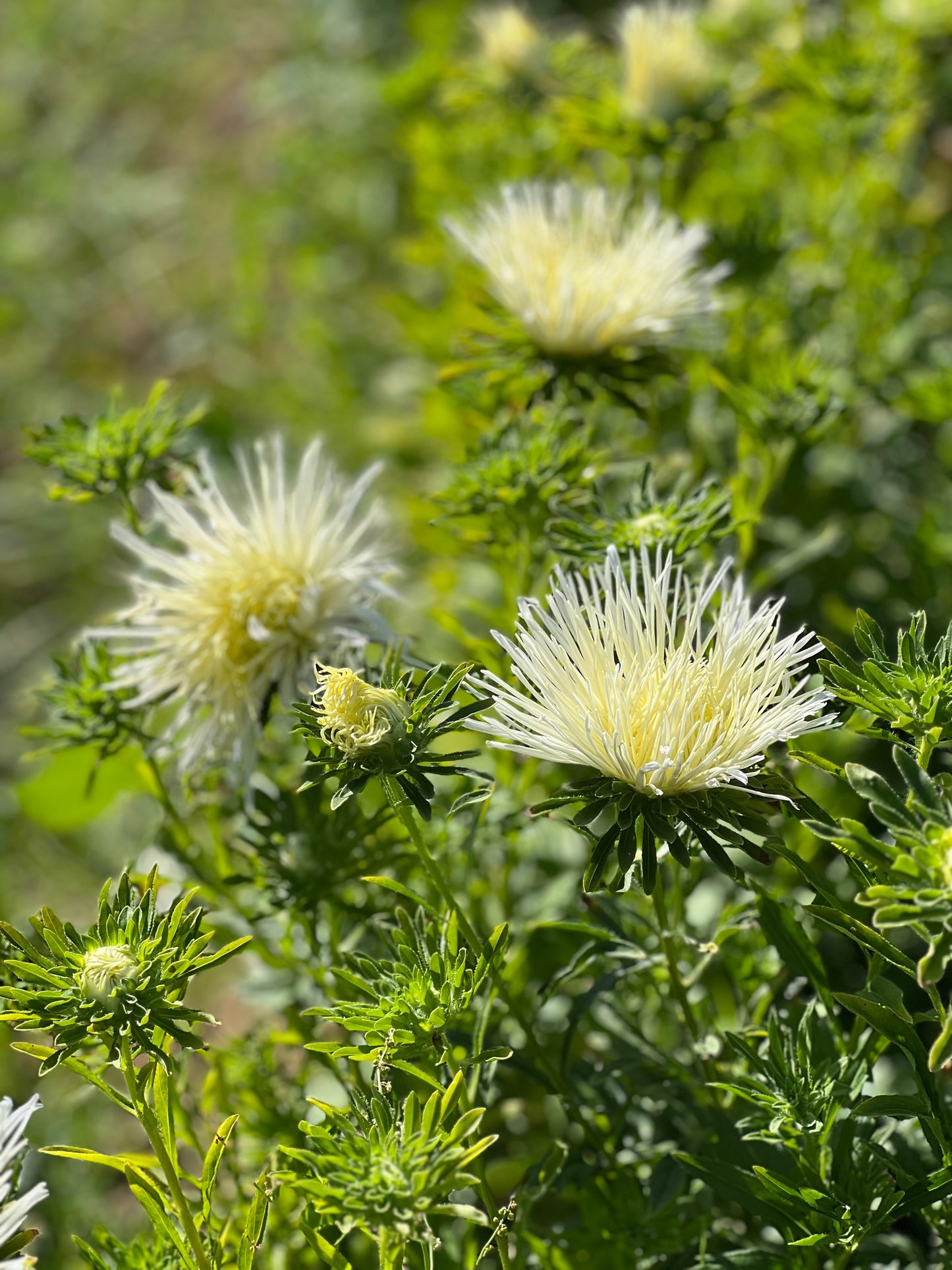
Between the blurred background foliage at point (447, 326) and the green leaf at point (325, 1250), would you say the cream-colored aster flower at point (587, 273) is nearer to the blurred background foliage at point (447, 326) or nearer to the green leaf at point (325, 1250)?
the blurred background foliage at point (447, 326)

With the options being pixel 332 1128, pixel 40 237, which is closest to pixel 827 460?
pixel 332 1128

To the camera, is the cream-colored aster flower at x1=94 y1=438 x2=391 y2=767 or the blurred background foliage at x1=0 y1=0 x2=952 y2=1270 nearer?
the cream-colored aster flower at x1=94 y1=438 x2=391 y2=767

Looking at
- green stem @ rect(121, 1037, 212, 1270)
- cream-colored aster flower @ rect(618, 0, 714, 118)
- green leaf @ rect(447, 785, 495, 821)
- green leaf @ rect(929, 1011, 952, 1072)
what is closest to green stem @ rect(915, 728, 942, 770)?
green leaf @ rect(929, 1011, 952, 1072)

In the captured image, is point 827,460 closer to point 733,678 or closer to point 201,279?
point 733,678

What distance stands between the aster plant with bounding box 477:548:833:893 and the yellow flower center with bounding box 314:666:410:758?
0.06m

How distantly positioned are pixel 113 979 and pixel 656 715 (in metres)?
0.40

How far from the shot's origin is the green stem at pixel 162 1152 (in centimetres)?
80

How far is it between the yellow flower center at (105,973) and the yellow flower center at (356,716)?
0.64ft

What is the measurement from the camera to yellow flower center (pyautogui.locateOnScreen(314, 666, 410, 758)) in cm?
82

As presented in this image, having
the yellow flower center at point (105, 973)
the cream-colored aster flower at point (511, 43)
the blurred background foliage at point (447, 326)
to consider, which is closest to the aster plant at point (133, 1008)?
the yellow flower center at point (105, 973)

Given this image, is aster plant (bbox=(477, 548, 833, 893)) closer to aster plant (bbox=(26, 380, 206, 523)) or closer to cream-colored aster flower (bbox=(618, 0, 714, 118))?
aster plant (bbox=(26, 380, 206, 523))

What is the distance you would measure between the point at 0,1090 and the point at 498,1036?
1022 mm

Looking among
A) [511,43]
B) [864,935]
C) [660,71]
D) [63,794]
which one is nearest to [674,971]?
[864,935]

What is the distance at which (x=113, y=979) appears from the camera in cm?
79
